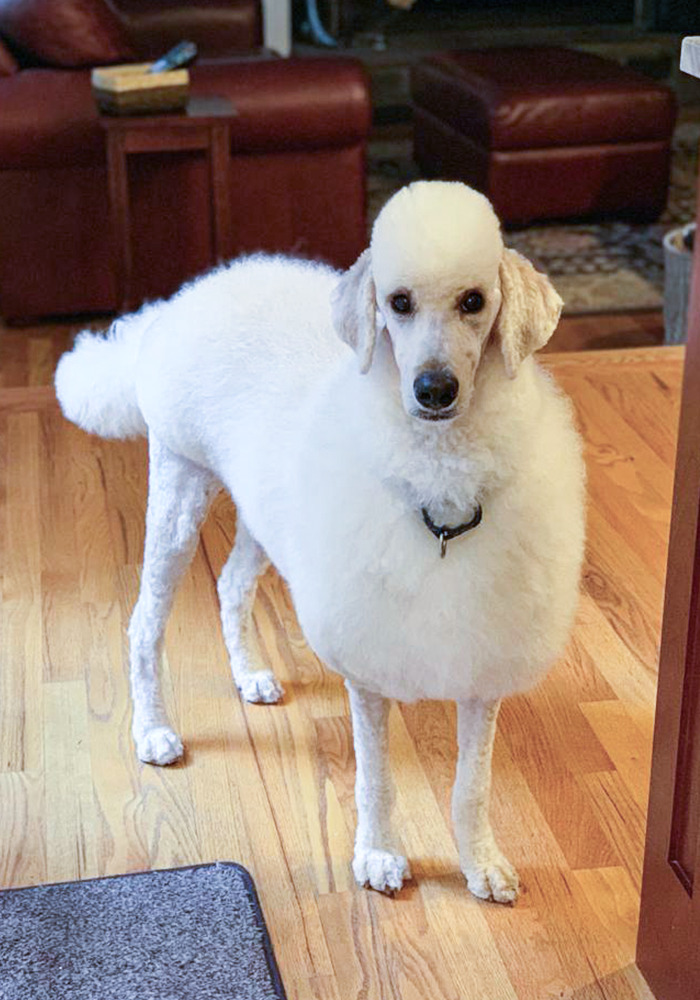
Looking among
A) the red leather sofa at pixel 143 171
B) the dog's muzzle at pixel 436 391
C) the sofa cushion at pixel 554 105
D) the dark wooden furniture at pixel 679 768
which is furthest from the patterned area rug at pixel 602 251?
the dog's muzzle at pixel 436 391

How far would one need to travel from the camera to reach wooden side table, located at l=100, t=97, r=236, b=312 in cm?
356

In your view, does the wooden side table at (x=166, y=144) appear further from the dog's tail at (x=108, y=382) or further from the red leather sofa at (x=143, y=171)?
the dog's tail at (x=108, y=382)

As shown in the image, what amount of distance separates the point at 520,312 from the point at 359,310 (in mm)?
172

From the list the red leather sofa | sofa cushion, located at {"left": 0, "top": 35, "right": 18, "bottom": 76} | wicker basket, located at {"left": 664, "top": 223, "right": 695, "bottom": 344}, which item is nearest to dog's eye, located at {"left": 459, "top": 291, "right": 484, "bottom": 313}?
wicker basket, located at {"left": 664, "top": 223, "right": 695, "bottom": 344}

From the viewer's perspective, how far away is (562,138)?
452 cm

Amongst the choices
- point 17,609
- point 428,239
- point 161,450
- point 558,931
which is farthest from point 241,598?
point 428,239

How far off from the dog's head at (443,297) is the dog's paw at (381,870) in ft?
2.23

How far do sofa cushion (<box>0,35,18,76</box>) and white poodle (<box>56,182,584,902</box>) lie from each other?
7.27 feet

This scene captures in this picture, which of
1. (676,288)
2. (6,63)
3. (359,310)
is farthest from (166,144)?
(359,310)

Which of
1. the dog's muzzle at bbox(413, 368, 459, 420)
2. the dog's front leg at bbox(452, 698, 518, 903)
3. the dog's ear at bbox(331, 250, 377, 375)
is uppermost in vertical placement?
the dog's ear at bbox(331, 250, 377, 375)

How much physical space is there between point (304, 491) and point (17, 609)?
1.03 m

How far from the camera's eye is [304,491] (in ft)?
5.23

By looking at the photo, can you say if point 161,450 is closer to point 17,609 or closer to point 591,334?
point 17,609

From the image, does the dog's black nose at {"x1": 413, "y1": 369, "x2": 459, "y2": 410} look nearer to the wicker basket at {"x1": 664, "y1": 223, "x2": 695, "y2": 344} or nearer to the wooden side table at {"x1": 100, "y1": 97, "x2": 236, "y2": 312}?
the wicker basket at {"x1": 664, "y1": 223, "x2": 695, "y2": 344}
